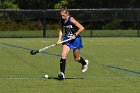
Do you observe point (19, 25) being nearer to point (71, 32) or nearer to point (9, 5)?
point (9, 5)

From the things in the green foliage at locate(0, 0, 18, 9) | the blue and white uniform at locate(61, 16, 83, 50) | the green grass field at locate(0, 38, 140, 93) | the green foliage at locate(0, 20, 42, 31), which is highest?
the blue and white uniform at locate(61, 16, 83, 50)

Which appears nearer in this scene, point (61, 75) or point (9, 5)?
point (61, 75)

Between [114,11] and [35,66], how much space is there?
22.5 m

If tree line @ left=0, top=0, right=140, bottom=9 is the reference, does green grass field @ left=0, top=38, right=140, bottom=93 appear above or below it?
above

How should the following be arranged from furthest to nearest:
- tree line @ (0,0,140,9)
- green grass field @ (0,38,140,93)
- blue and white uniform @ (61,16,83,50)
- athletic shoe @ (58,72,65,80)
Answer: tree line @ (0,0,140,9), blue and white uniform @ (61,16,83,50), athletic shoe @ (58,72,65,80), green grass field @ (0,38,140,93)

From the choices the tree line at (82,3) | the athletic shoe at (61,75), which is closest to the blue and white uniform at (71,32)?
the athletic shoe at (61,75)

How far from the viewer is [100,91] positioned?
34.6 feet

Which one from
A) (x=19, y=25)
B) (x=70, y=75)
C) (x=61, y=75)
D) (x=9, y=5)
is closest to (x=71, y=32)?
(x=61, y=75)

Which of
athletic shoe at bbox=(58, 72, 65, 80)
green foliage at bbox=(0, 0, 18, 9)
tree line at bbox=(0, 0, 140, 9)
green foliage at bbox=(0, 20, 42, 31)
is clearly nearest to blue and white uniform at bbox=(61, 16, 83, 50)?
athletic shoe at bbox=(58, 72, 65, 80)

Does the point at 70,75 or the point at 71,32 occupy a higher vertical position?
the point at 71,32

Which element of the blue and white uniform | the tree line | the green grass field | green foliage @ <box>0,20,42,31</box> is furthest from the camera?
the tree line

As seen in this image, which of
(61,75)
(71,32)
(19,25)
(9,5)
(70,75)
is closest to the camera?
(61,75)

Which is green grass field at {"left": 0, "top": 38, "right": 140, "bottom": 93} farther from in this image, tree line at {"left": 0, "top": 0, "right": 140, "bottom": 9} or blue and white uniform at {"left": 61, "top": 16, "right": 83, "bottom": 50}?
tree line at {"left": 0, "top": 0, "right": 140, "bottom": 9}

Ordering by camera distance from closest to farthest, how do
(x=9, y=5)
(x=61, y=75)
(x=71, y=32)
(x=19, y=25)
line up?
(x=61, y=75)
(x=71, y=32)
(x=19, y=25)
(x=9, y=5)
